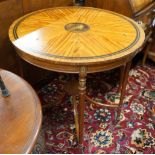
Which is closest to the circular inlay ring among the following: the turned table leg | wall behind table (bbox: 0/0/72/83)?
wall behind table (bbox: 0/0/72/83)

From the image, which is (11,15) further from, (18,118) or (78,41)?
(18,118)

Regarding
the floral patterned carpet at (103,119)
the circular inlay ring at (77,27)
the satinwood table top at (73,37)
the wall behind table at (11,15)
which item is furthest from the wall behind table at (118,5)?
the floral patterned carpet at (103,119)

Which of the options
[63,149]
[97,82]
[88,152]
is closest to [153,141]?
[88,152]

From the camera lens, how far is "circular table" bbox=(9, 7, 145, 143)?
76cm

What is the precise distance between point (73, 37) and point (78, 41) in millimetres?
43

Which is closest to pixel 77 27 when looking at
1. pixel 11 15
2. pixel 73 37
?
pixel 73 37

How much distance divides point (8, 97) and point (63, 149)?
55 cm

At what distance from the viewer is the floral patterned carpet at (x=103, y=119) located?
3.49ft

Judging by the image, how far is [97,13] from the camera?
1.13m

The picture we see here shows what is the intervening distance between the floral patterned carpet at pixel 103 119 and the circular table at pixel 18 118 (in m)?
0.32

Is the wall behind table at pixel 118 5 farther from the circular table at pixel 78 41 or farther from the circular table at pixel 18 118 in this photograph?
the circular table at pixel 18 118

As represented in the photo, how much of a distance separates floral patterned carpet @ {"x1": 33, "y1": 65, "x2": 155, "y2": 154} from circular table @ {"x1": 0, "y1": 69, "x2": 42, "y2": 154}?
0.32m

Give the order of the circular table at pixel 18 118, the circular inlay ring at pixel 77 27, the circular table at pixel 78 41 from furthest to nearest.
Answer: the circular inlay ring at pixel 77 27 < the circular table at pixel 78 41 < the circular table at pixel 18 118

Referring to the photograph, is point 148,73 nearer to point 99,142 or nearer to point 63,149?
point 99,142
